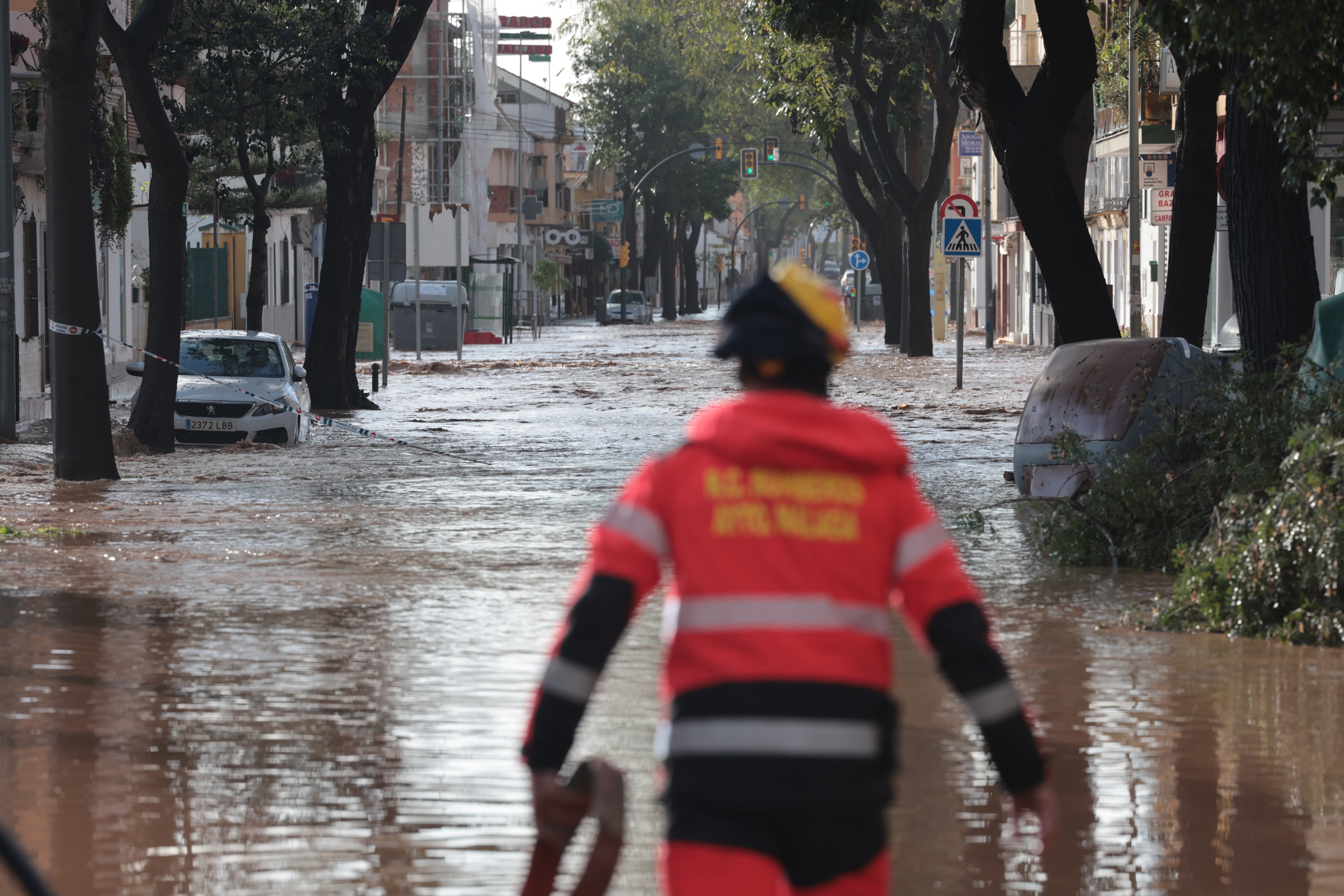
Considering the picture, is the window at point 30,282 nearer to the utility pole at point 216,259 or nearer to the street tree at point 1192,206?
the utility pole at point 216,259

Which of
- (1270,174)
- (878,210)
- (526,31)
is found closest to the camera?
(1270,174)

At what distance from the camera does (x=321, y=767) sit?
656 cm

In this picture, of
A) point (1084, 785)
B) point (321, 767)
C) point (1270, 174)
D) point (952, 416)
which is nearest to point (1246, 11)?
point (1270, 174)

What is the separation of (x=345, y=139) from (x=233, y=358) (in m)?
4.91

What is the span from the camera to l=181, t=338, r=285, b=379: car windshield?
22062 millimetres

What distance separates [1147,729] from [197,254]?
41.2m

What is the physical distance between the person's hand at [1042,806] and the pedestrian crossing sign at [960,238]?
26002 millimetres

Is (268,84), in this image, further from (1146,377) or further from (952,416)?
Result: (1146,377)

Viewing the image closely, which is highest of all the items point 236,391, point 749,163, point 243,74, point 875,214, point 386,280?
point 749,163

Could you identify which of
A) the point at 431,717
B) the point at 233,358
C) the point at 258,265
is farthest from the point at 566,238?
the point at 431,717

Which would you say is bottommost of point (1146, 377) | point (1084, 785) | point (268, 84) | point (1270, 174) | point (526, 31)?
point (1084, 785)

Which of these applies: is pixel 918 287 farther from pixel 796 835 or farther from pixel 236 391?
pixel 796 835

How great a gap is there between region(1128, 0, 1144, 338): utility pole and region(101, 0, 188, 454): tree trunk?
19824 millimetres

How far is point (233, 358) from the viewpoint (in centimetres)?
2230
